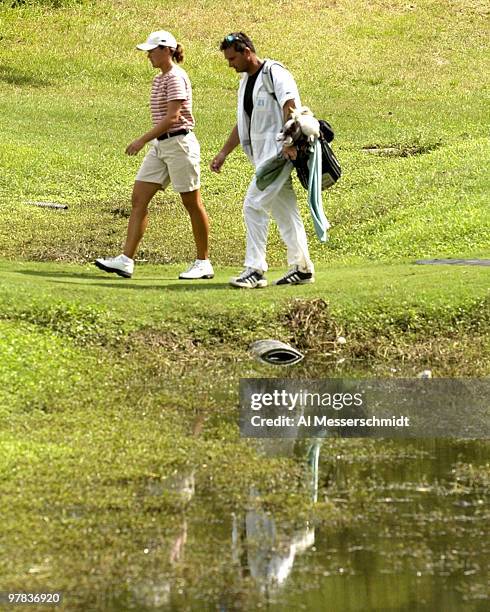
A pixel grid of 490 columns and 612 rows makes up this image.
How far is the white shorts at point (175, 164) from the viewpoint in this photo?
10.4 metres

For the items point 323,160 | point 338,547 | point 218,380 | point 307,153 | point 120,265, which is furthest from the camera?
point 120,265

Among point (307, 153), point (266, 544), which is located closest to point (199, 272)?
point (307, 153)

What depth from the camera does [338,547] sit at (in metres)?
5.70

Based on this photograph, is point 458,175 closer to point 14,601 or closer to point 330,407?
point 330,407

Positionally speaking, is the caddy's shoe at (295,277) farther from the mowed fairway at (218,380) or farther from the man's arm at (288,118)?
the man's arm at (288,118)

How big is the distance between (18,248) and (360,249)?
370 centimetres

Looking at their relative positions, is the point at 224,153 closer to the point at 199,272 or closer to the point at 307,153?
the point at 307,153

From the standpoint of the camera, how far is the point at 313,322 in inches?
378

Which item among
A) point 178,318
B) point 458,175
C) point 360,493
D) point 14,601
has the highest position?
point 458,175

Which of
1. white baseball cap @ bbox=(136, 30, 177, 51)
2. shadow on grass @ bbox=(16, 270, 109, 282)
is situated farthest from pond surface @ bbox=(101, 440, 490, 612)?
shadow on grass @ bbox=(16, 270, 109, 282)

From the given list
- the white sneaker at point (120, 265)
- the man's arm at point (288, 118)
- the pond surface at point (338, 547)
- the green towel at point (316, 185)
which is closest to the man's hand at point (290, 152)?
the man's arm at point (288, 118)

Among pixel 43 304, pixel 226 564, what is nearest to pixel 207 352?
pixel 43 304

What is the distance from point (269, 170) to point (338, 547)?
15.4 ft

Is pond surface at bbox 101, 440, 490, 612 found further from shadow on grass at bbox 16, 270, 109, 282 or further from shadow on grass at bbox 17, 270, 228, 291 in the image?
shadow on grass at bbox 16, 270, 109, 282
